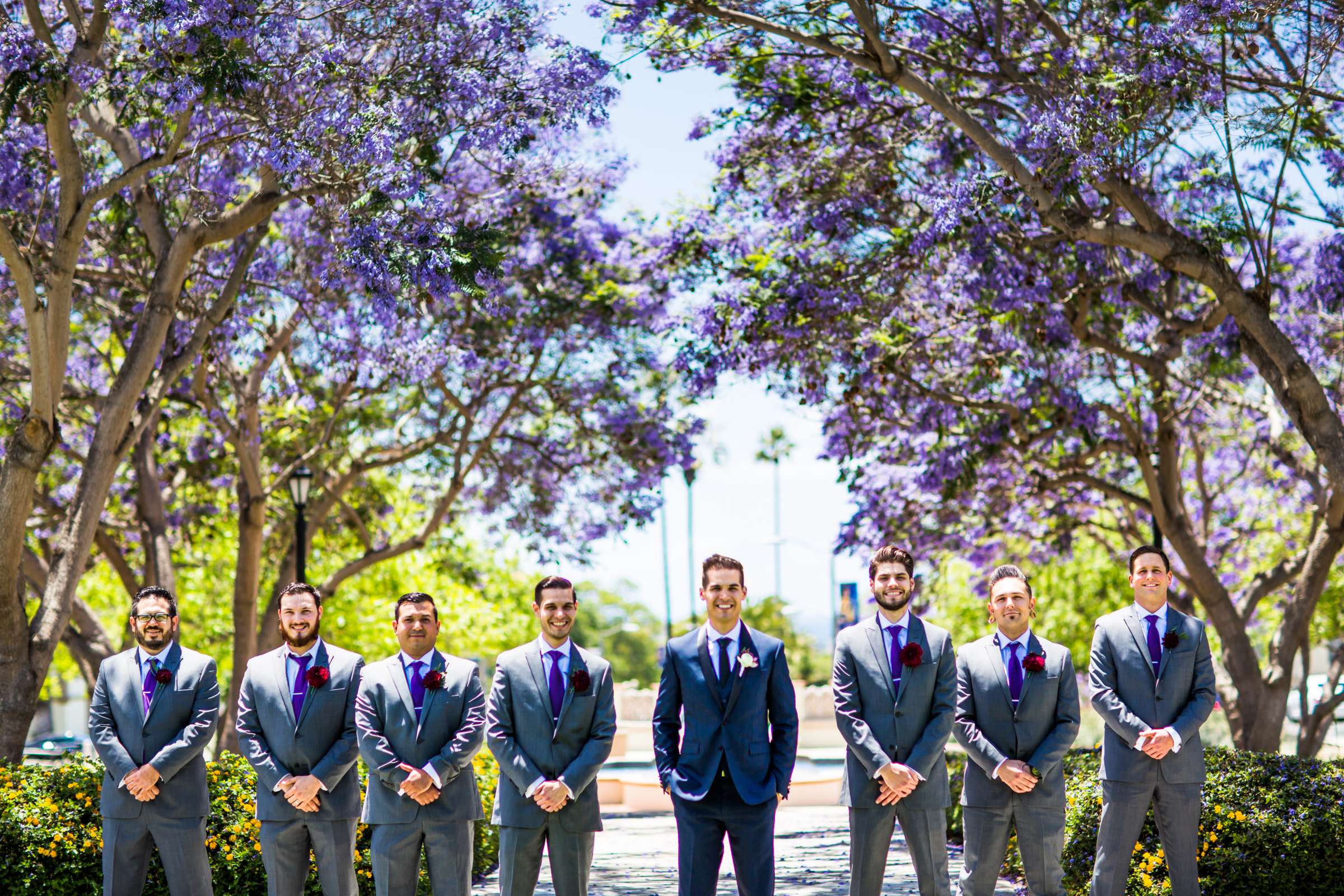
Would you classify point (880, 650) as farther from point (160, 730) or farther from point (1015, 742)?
point (160, 730)

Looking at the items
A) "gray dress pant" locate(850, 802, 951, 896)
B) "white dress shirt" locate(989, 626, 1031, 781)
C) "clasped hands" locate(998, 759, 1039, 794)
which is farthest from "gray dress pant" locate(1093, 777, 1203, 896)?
"gray dress pant" locate(850, 802, 951, 896)

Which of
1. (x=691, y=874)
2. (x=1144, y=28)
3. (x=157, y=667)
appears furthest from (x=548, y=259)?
(x=691, y=874)

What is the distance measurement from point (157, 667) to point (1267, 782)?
6921mm

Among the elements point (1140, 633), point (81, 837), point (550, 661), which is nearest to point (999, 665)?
point (1140, 633)

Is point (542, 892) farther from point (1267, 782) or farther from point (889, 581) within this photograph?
point (1267, 782)

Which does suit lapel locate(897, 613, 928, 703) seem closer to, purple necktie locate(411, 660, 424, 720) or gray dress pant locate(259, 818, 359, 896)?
purple necktie locate(411, 660, 424, 720)

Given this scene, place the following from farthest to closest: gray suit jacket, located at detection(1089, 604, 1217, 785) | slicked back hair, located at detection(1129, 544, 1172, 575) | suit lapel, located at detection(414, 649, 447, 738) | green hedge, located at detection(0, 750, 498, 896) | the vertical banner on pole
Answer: the vertical banner on pole, green hedge, located at detection(0, 750, 498, 896), slicked back hair, located at detection(1129, 544, 1172, 575), gray suit jacket, located at detection(1089, 604, 1217, 785), suit lapel, located at detection(414, 649, 447, 738)

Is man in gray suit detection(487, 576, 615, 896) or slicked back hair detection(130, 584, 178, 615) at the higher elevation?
slicked back hair detection(130, 584, 178, 615)

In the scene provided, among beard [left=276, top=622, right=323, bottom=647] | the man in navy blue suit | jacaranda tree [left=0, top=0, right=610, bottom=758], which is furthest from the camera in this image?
jacaranda tree [left=0, top=0, right=610, bottom=758]

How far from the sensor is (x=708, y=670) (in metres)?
6.51

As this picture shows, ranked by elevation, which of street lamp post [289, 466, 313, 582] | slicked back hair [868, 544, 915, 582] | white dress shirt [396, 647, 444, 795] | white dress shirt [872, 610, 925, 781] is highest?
street lamp post [289, 466, 313, 582]

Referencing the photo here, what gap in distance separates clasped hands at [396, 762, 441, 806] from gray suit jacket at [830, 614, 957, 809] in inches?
82.3

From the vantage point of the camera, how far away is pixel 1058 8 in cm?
1150

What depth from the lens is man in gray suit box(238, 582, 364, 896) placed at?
7.21 metres
